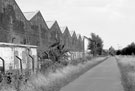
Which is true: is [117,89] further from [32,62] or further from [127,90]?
[32,62]

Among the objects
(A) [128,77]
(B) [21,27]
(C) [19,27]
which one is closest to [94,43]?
(B) [21,27]

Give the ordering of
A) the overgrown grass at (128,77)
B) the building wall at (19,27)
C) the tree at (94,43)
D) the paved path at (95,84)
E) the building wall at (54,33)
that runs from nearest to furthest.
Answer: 1. the overgrown grass at (128,77)
2. the paved path at (95,84)
3. the building wall at (19,27)
4. the building wall at (54,33)
5. the tree at (94,43)

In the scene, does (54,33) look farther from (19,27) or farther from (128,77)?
(128,77)

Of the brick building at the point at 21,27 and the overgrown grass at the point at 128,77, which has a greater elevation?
the brick building at the point at 21,27

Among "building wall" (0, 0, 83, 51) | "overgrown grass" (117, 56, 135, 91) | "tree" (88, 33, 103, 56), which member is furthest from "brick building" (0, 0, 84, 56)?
"tree" (88, 33, 103, 56)

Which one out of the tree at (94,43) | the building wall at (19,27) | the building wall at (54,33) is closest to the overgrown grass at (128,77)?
the building wall at (19,27)

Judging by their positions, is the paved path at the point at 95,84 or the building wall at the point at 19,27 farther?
the building wall at the point at 19,27

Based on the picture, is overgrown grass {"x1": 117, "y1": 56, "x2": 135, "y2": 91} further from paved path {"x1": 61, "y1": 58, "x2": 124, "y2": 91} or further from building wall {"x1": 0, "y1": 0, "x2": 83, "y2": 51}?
building wall {"x1": 0, "y1": 0, "x2": 83, "y2": 51}

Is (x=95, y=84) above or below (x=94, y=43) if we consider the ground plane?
below

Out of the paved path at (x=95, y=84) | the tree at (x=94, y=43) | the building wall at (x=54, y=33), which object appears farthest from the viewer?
the tree at (x=94, y=43)

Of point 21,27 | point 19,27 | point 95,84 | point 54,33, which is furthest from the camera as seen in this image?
point 54,33

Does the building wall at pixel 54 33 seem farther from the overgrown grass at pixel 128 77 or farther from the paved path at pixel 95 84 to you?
the paved path at pixel 95 84

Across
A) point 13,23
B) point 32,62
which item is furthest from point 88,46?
point 32,62

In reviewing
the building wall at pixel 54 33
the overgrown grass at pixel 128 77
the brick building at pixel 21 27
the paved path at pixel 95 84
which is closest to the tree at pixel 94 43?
the building wall at pixel 54 33
